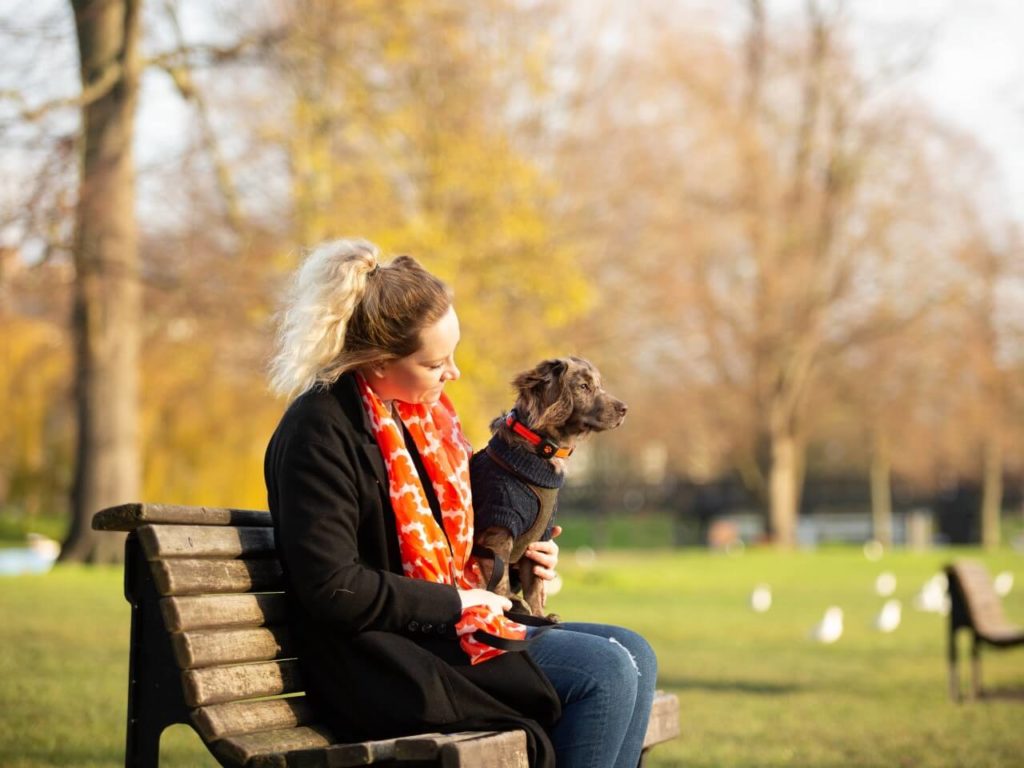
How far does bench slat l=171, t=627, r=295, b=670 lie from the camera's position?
3.72 m

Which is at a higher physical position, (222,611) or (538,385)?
(538,385)

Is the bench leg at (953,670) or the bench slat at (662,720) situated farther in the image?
the bench leg at (953,670)

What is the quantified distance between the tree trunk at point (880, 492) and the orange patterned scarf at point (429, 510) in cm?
4378

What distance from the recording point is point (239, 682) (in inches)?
153

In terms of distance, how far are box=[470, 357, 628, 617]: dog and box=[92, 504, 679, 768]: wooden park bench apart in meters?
0.70

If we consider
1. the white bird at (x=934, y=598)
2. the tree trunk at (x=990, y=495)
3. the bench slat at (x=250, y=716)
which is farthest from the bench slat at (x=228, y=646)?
the tree trunk at (x=990, y=495)

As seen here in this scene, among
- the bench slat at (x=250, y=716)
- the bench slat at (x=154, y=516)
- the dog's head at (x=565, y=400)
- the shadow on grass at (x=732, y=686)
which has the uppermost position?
the dog's head at (x=565, y=400)

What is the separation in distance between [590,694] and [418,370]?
1033mm

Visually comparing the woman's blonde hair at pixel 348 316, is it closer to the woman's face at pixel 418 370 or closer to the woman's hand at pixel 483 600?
the woman's face at pixel 418 370

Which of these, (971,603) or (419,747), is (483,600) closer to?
(419,747)

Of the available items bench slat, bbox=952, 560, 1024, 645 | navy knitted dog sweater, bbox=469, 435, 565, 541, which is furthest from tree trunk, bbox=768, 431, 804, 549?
navy knitted dog sweater, bbox=469, 435, 565, 541

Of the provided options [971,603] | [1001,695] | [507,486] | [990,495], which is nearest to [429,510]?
[507,486]

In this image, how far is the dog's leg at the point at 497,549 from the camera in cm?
441

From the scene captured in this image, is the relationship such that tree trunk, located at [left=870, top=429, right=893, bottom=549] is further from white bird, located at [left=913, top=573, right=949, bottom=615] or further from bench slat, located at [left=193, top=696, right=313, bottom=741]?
bench slat, located at [left=193, top=696, right=313, bottom=741]
